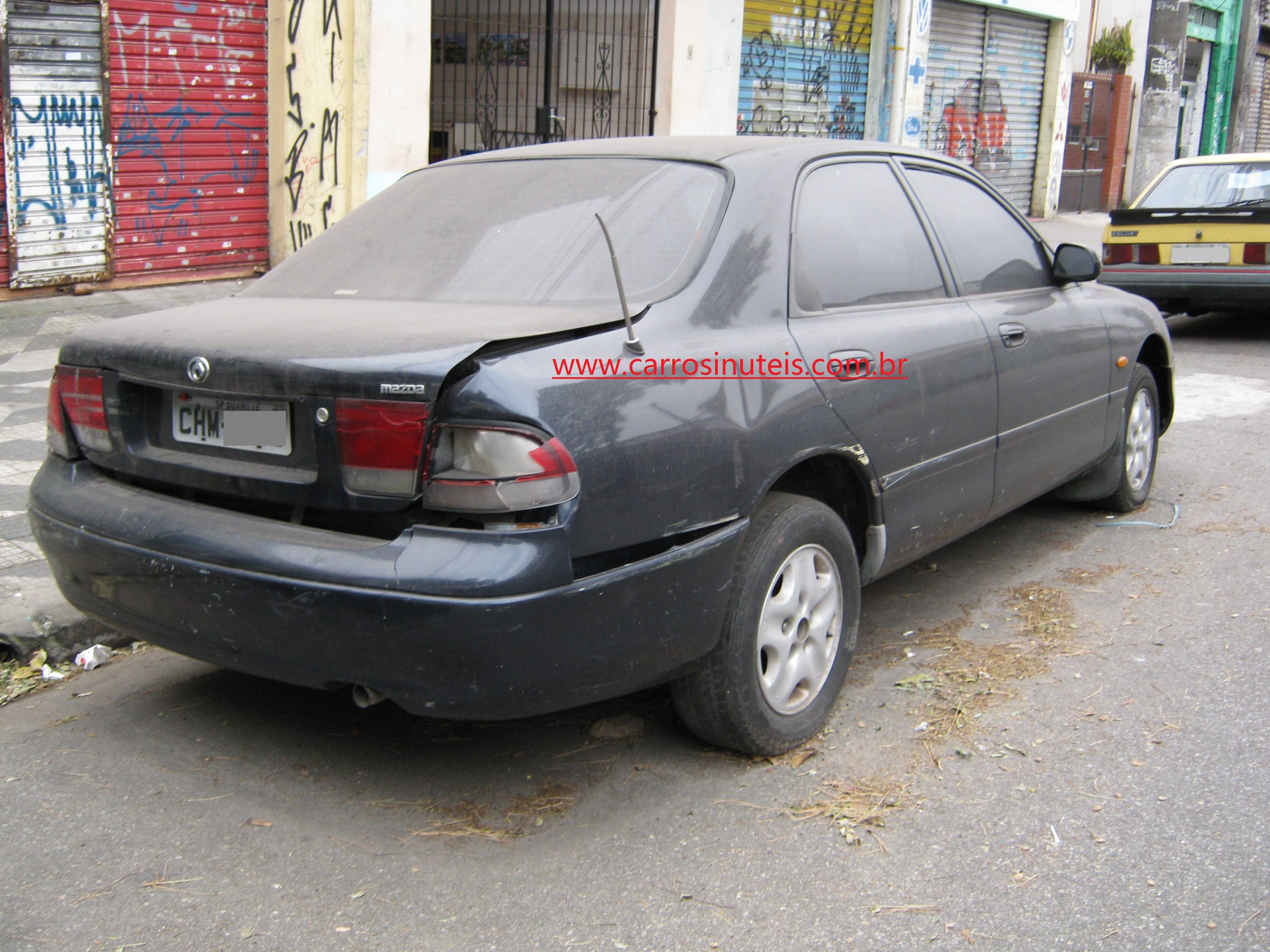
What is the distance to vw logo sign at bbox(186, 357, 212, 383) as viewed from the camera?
2.90m

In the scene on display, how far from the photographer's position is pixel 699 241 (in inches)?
128

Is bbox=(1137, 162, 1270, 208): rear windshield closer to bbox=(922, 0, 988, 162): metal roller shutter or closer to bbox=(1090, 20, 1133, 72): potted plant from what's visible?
bbox=(922, 0, 988, 162): metal roller shutter

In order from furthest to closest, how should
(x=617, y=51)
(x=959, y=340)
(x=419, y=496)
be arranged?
(x=617, y=51)
(x=959, y=340)
(x=419, y=496)

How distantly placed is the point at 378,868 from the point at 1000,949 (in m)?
1.36

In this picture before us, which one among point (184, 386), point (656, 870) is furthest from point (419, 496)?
point (656, 870)

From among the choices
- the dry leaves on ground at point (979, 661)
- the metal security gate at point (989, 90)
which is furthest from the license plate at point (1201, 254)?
the metal security gate at point (989, 90)

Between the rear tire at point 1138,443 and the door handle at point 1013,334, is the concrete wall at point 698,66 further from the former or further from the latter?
the door handle at point 1013,334

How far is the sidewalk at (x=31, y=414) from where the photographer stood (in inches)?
162

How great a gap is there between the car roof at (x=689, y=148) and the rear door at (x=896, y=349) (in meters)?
0.07

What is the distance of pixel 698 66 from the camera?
14.0 m

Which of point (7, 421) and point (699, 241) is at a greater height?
point (699, 241)

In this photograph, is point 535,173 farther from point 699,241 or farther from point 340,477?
point 340,477

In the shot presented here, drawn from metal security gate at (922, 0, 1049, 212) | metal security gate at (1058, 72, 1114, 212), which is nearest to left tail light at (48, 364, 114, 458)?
metal security gate at (922, 0, 1049, 212)

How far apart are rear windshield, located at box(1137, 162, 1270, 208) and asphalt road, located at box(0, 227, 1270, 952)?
291 inches
